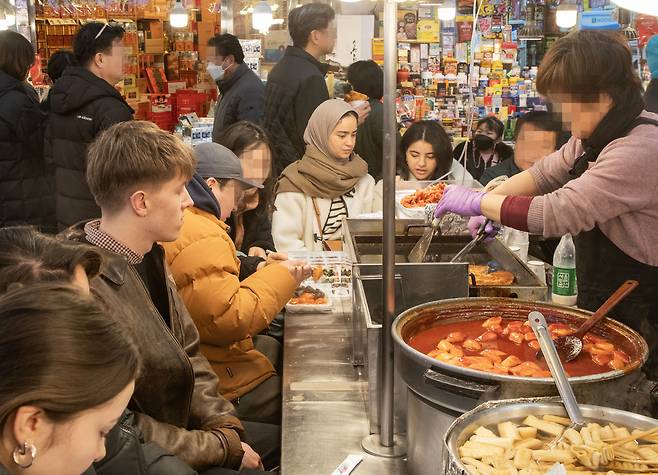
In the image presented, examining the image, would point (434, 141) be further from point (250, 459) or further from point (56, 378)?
point (56, 378)

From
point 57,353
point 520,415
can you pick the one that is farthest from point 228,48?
point 57,353

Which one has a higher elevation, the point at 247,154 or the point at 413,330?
the point at 247,154

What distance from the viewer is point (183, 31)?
9.62 m

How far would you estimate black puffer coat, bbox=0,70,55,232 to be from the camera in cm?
494

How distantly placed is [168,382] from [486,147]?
3.97 m

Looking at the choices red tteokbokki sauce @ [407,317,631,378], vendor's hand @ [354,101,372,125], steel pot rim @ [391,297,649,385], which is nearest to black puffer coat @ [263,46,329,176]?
vendor's hand @ [354,101,372,125]

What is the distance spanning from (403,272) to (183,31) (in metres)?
7.83

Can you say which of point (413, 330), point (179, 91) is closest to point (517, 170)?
point (413, 330)

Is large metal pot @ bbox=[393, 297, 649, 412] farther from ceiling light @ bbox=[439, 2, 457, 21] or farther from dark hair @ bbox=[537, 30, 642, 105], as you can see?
ceiling light @ bbox=[439, 2, 457, 21]

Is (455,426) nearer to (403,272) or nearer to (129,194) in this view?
(403,272)

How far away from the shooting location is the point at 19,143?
5.02 metres

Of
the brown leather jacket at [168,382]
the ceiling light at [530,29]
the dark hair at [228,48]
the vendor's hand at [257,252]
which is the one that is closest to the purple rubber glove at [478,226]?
the brown leather jacket at [168,382]

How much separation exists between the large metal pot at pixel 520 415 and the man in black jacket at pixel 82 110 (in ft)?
11.0

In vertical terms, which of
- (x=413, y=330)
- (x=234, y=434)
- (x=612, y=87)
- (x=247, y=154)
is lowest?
(x=234, y=434)
